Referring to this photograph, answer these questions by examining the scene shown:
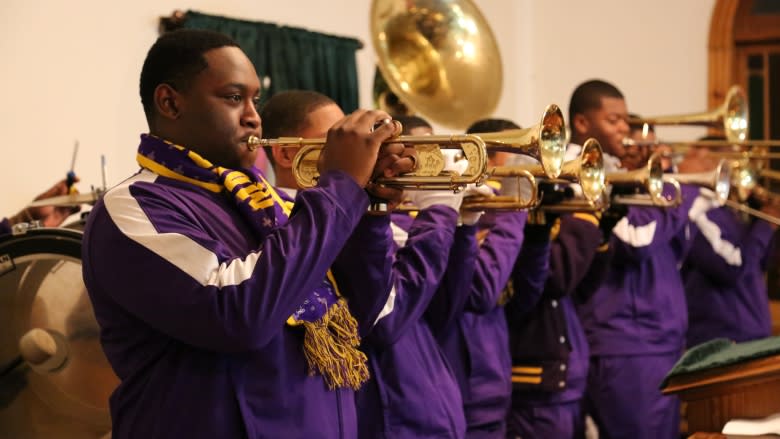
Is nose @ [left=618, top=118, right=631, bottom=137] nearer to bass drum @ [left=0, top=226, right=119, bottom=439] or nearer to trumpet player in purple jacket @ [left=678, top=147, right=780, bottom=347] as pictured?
trumpet player in purple jacket @ [left=678, top=147, right=780, bottom=347]

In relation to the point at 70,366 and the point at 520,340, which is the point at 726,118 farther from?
the point at 70,366

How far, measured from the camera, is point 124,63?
4336 mm

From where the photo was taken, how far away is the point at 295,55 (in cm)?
513

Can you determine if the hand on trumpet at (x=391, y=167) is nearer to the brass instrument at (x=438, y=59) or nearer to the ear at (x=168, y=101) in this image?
the ear at (x=168, y=101)

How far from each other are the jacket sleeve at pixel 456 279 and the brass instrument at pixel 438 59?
202cm

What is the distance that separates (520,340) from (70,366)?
1640 millimetres

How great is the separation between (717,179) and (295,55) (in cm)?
220

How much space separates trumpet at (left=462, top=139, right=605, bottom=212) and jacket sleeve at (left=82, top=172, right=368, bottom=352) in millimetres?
1174

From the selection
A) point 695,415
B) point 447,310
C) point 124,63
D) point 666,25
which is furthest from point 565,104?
point 695,415

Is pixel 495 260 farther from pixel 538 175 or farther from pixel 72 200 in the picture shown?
pixel 72 200

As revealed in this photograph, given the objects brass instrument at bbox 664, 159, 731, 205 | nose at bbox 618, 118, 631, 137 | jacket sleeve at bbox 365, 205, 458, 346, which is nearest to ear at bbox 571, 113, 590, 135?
nose at bbox 618, 118, 631, 137

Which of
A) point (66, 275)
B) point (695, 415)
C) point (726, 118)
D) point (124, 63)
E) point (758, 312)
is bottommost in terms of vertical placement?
point (758, 312)

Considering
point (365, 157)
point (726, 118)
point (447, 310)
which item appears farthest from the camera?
point (726, 118)

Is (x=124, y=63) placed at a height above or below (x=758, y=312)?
above
